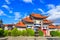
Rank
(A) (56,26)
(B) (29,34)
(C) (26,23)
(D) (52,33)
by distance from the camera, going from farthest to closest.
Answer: (A) (56,26), (C) (26,23), (D) (52,33), (B) (29,34)

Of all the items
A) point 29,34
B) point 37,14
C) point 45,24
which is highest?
point 37,14

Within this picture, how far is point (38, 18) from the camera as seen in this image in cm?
1867

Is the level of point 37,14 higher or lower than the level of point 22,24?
higher

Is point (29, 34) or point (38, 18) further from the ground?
point (38, 18)

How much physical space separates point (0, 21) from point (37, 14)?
534 cm

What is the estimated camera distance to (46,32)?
1858 cm

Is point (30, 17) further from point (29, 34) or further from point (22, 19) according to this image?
point (29, 34)

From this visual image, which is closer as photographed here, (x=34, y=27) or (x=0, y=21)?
(x=34, y=27)

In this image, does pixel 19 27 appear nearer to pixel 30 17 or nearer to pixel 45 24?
pixel 30 17

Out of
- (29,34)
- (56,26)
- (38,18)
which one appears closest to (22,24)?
(38,18)

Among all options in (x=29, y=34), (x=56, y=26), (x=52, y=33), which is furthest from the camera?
(x=56, y=26)

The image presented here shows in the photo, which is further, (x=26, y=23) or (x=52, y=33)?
(x=26, y=23)

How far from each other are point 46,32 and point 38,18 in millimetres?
2088

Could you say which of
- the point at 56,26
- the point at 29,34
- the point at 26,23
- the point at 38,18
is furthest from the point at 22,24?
the point at 56,26
